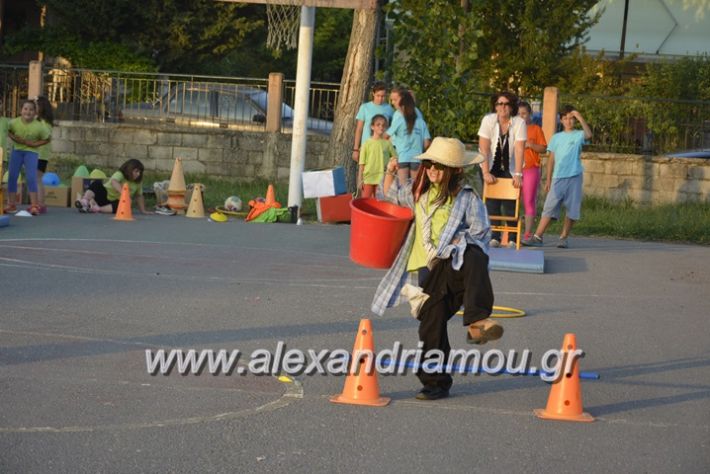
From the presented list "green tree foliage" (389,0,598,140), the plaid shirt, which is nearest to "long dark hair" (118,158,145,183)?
"green tree foliage" (389,0,598,140)

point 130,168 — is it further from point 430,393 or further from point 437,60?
point 430,393

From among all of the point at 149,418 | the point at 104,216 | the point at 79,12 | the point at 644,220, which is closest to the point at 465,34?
the point at 644,220

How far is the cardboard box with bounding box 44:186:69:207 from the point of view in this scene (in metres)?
20.9

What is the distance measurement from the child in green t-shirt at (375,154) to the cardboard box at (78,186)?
→ 5139mm

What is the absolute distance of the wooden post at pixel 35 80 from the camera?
26.5 m

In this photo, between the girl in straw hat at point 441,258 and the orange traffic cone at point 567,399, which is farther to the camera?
the girl in straw hat at point 441,258

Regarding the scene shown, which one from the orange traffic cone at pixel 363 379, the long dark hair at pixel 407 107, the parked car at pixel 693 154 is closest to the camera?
the orange traffic cone at pixel 363 379

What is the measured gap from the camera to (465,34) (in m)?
22.8

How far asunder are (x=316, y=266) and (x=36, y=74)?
1346cm

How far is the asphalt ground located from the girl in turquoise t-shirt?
85.5 inches

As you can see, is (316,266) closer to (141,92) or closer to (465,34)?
(465,34)

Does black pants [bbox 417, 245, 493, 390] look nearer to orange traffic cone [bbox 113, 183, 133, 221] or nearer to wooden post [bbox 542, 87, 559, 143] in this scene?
orange traffic cone [bbox 113, 183, 133, 221]

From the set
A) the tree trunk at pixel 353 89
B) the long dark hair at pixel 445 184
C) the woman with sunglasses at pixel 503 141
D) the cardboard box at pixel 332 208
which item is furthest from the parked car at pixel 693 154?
the long dark hair at pixel 445 184

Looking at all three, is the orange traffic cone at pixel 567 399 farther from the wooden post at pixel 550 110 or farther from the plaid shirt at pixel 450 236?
the wooden post at pixel 550 110
